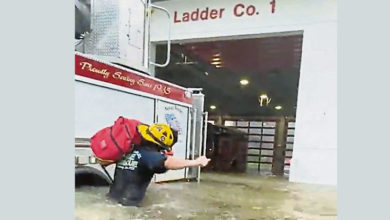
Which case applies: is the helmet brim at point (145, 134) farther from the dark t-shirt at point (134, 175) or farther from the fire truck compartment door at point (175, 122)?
the fire truck compartment door at point (175, 122)

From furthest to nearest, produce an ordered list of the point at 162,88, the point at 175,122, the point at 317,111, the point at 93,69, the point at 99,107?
the point at 317,111 < the point at 175,122 < the point at 162,88 < the point at 99,107 < the point at 93,69

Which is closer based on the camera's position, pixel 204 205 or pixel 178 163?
pixel 178 163

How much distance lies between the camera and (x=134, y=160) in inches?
137

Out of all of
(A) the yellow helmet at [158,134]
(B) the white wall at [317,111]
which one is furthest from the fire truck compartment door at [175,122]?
(B) the white wall at [317,111]

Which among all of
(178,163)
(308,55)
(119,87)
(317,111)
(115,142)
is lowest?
(178,163)

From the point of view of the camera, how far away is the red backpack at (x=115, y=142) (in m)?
3.39

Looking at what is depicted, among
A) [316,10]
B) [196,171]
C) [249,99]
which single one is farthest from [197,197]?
[249,99]

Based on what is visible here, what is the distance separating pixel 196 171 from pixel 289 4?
3.51m

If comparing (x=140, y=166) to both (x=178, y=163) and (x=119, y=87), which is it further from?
(x=119, y=87)

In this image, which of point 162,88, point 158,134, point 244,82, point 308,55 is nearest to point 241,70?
point 244,82

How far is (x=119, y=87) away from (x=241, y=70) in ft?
22.7

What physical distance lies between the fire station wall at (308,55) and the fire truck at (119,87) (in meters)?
1.86

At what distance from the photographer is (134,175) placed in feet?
11.4

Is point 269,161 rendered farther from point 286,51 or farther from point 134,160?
point 134,160
